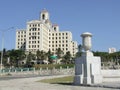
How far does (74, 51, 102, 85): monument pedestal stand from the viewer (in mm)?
20328

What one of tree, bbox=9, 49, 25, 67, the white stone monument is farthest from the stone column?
tree, bbox=9, 49, 25, 67

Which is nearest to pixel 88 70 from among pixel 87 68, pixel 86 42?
pixel 87 68

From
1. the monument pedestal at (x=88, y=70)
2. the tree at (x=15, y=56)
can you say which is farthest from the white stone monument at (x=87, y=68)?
the tree at (x=15, y=56)

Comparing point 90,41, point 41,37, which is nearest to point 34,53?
point 41,37

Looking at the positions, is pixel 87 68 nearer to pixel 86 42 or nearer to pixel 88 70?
pixel 88 70

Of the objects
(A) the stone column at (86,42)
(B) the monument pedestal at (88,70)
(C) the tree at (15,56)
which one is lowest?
(B) the monument pedestal at (88,70)

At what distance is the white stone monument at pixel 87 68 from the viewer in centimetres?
2034

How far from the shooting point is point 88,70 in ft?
67.3

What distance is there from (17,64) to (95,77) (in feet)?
456

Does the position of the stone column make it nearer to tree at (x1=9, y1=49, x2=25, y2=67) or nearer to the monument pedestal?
the monument pedestal

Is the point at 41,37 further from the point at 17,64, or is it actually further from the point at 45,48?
the point at 17,64

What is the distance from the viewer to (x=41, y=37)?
185000 mm

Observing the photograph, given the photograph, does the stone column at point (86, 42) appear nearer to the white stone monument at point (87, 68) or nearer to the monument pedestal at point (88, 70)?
the white stone monument at point (87, 68)

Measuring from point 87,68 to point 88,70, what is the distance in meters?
0.16
